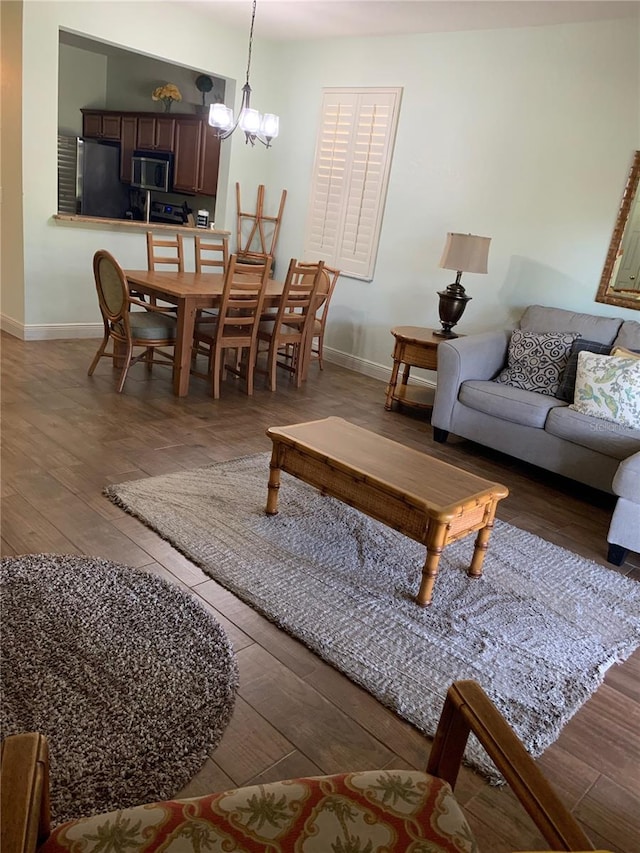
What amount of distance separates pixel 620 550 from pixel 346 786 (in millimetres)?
2301

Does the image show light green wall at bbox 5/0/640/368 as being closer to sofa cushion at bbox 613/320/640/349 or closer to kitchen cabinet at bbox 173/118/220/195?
sofa cushion at bbox 613/320/640/349

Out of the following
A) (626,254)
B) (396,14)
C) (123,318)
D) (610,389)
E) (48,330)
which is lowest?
(48,330)

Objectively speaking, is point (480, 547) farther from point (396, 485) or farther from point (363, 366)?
point (363, 366)

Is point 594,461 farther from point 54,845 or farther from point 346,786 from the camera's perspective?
point 54,845

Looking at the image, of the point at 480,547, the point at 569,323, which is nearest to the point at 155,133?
the point at 569,323

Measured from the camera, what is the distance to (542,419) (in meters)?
3.67

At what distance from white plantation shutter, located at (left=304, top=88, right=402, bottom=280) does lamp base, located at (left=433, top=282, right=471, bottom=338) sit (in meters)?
1.15

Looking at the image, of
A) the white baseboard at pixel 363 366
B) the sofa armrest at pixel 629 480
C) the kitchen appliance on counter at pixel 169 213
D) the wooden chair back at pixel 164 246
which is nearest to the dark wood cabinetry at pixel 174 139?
the kitchen appliance on counter at pixel 169 213

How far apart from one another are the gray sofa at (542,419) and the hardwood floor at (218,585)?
173 mm

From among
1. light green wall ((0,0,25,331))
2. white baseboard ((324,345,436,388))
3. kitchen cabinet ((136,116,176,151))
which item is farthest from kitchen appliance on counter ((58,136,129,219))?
white baseboard ((324,345,436,388))

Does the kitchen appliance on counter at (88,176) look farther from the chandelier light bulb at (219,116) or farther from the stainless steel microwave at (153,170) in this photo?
the chandelier light bulb at (219,116)

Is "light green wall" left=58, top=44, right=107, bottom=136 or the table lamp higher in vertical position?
"light green wall" left=58, top=44, right=107, bottom=136

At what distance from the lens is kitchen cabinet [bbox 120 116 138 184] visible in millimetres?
7215

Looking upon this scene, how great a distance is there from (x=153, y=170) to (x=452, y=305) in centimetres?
426
